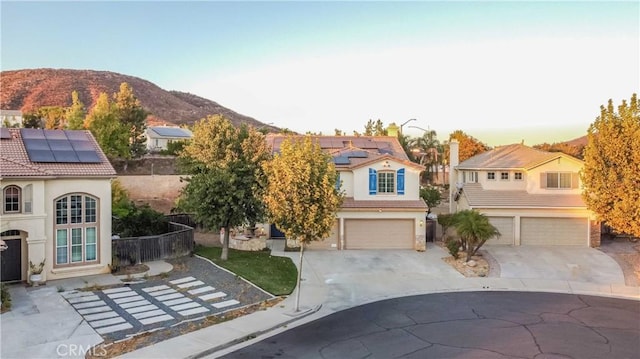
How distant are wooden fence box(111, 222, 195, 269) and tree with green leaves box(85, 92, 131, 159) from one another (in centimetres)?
2068

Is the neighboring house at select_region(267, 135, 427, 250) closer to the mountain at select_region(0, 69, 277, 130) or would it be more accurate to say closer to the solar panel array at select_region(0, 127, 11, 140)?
the solar panel array at select_region(0, 127, 11, 140)

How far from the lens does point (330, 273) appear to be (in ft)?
71.6

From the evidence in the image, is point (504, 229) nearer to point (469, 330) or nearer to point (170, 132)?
point (469, 330)

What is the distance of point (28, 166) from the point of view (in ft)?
63.2

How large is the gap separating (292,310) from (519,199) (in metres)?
18.1

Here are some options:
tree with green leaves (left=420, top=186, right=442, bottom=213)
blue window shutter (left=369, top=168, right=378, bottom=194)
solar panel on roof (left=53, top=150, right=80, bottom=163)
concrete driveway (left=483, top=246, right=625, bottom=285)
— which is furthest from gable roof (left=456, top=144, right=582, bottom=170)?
solar panel on roof (left=53, top=150, right=80, bottom=163)

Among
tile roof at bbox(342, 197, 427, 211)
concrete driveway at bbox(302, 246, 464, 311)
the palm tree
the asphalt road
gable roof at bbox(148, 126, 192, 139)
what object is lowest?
the asphalt road

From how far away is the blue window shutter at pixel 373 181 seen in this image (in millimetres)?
27609

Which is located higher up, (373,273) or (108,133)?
(108,133)

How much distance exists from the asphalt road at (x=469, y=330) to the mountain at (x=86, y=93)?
85.0 metres

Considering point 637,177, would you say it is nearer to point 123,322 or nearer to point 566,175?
point 566,175

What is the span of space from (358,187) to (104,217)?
14024 millimetres

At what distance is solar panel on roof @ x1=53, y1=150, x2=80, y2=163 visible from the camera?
2045 cm

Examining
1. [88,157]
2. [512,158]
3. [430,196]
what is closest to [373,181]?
[430,196]
